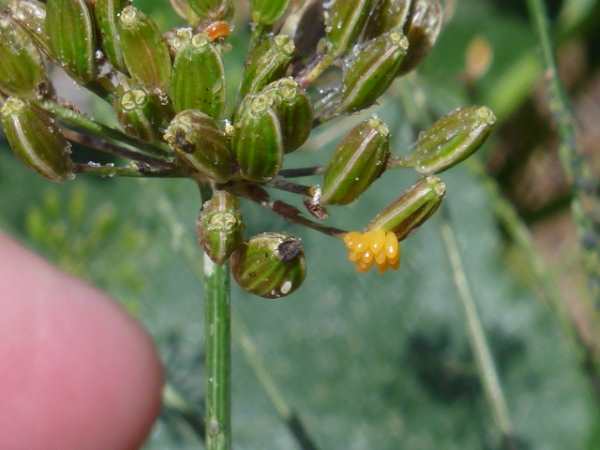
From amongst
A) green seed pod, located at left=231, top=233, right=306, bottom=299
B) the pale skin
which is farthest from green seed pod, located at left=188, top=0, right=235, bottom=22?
the pale skin

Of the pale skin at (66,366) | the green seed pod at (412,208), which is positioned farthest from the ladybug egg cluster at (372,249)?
the pale skin at (66,366)

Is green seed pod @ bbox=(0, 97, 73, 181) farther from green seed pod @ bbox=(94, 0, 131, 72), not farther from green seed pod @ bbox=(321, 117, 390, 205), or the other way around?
green seed pod @ bbox=(321, 117, 390, 205)

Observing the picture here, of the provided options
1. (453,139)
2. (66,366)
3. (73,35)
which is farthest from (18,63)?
(66,366)

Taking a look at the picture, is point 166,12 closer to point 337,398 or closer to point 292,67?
point 337,398

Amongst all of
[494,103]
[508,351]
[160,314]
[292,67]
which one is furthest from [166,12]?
[292,67]

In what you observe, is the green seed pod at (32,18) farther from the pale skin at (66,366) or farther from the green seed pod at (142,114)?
the pale skin at (66,366)

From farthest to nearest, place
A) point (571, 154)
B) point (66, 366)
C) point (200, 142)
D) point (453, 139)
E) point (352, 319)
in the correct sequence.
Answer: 1. point (352, 319)
2. point (66, 366)
3. point (571, 154)
4. point (453, 139)
5. point (200, 142)

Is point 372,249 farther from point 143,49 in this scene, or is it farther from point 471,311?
Answer: point 471,311
